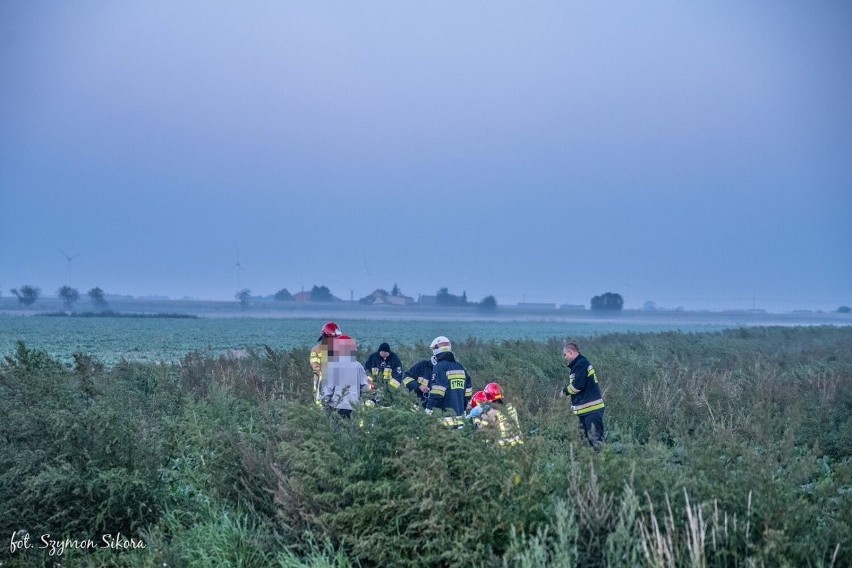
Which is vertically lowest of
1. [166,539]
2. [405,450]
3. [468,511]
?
[166,539]

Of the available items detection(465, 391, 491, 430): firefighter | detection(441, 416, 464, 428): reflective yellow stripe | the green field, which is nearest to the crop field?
the green field

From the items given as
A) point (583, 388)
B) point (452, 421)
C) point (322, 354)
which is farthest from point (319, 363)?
point (583, 388)

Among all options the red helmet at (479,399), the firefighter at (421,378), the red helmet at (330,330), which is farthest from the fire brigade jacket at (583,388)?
the red helmet at (330,330)

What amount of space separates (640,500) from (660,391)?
8.78 m

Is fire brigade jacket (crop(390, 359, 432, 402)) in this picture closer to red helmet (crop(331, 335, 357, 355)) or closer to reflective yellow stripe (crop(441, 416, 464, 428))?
red helmet (crop(331, 335, 357, 355))

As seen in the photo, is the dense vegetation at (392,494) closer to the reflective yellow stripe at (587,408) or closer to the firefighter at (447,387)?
the reflective yellow stripe at (587,408)

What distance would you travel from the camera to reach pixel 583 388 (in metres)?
10.8

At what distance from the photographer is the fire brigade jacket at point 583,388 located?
10734 mm

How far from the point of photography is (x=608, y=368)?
18.0 meters

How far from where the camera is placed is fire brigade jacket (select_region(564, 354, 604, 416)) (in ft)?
35.2

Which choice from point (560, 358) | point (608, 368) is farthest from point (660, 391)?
point (560, 358)

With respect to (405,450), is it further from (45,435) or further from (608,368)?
(608,368)

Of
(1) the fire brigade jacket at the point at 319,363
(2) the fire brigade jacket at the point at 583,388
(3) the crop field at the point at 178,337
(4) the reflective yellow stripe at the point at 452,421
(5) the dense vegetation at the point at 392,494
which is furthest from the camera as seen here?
(3) the crop field at the point at 178,337

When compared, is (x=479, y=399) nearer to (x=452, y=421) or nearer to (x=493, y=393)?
(x=493, y=393)
